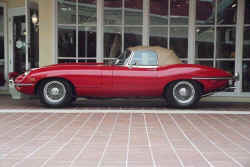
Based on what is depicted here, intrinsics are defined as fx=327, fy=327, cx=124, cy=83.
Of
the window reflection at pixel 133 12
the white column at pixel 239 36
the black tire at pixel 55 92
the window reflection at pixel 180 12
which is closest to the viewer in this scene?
the black tire at pixel 55 92

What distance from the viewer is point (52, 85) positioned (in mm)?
7207

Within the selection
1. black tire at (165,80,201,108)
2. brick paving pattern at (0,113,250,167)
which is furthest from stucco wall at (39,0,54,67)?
black tire at (165,80,201,108)

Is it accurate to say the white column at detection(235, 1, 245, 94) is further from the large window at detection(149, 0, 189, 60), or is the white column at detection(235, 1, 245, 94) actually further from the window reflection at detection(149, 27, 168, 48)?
the window reflection at detection(149, 27, 168, 48)

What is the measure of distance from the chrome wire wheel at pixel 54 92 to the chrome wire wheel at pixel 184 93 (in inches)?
96.3

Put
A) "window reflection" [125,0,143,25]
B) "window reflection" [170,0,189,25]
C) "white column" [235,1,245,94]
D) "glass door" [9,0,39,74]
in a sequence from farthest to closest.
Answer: "glass door" [9,0,39,74] < "window reflection" [125,0,143,25] < "window reflection" [170,0,189,25] < "white column" [235,1,245,94]

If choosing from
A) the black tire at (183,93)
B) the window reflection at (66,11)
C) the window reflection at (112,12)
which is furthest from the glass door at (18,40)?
the black tire at (183,93)

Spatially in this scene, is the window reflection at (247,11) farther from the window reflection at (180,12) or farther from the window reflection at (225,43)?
the window reflection at (180,12)

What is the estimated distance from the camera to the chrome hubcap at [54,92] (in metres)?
A: 7.19

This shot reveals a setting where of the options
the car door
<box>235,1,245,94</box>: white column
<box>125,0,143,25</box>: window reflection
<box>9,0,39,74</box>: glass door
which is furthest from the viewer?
<box>9,0,39,74</box>: glass door

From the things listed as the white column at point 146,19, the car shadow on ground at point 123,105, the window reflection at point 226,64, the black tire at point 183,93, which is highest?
the white column at point 146,19

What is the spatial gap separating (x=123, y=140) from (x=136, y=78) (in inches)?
107

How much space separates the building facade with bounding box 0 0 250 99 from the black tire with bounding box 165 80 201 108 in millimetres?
2095

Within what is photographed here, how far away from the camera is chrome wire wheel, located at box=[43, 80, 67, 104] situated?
7.19 meters

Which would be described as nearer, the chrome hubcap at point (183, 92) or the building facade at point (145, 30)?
the chrome hubcap at point (183, 92)
